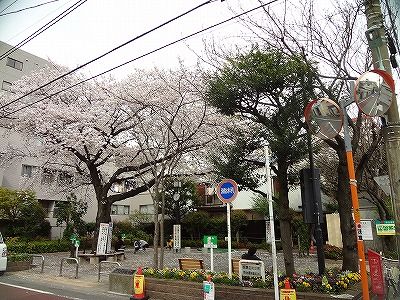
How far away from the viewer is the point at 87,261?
1716 cm

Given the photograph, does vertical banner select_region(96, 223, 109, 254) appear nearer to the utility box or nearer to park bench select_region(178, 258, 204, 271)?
park bench select_region(178, 258, 204, 271)

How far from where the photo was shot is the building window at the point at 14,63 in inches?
1150

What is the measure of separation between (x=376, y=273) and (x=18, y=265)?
1341 centimetres

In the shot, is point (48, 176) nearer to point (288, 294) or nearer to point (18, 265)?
point (18, 265)

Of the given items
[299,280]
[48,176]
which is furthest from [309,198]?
[48,176]

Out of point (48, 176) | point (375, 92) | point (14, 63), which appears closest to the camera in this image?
point (375, 92)

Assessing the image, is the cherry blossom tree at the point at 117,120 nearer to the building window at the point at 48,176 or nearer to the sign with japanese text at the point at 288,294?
the building window at the point at 48,176

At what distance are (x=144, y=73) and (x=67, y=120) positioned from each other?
510cm

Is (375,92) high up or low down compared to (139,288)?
up

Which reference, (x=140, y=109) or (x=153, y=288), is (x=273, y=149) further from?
(x=140, y=109)

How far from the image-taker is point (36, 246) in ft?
68.5

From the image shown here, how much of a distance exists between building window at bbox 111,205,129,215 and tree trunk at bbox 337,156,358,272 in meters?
31.0

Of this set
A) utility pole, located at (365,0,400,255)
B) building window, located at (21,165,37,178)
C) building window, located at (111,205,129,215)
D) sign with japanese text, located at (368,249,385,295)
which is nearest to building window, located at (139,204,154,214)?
building window, located at (111,205,129,215)

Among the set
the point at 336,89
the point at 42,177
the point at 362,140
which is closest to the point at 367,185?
the point at 362,140
